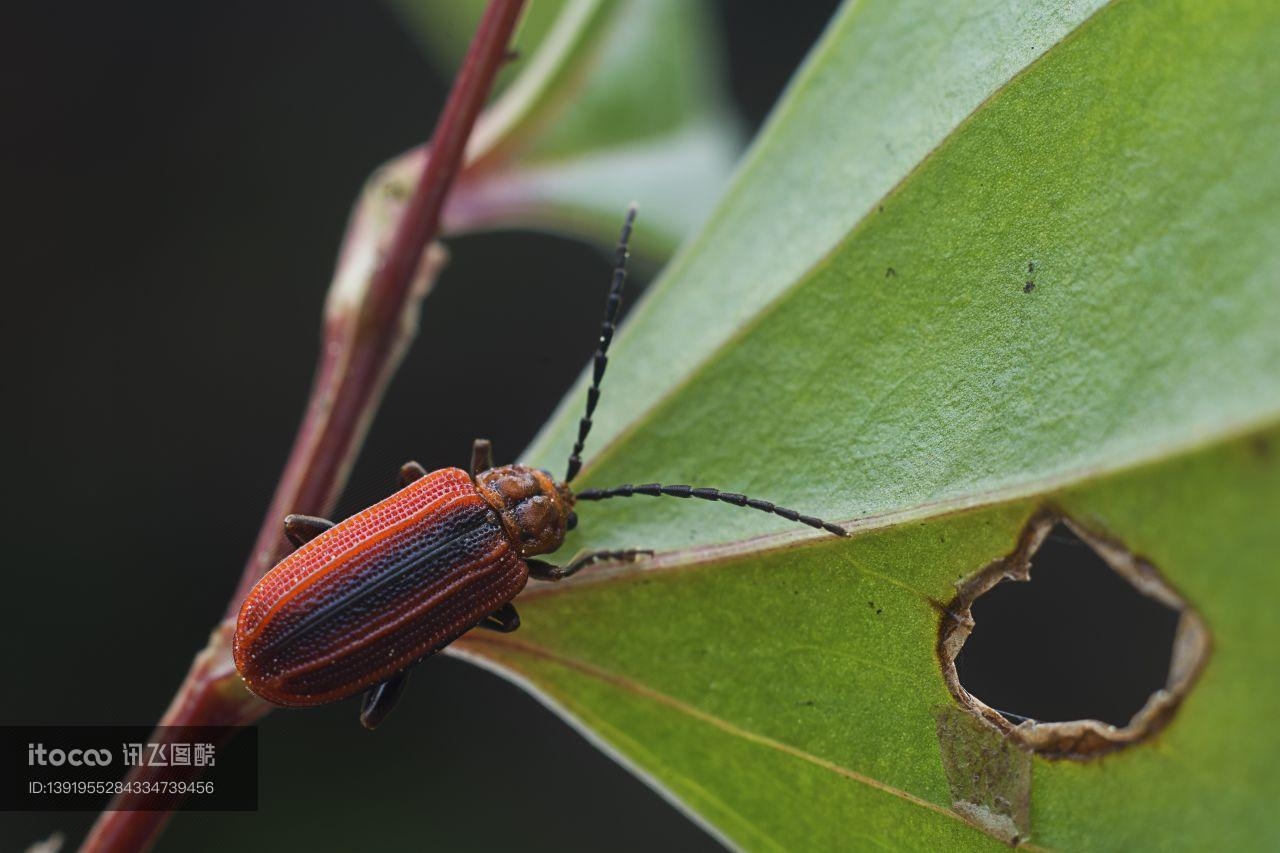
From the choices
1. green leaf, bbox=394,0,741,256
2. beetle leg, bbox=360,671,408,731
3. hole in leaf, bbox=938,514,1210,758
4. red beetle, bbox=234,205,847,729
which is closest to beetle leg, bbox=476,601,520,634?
red beetle, bbox=234,205,847,729

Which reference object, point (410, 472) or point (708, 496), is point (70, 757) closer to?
point (410, 472)

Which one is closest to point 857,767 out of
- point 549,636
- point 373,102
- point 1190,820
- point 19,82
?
point 1190,820

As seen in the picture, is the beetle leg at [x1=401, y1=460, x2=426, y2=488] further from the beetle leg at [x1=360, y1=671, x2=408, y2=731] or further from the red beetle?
the beetle leg at [x1=360, y1=671, x2=408, y2=731]

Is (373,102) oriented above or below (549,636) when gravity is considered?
above

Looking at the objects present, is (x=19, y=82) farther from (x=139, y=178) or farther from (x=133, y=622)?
(x=133, y=622)

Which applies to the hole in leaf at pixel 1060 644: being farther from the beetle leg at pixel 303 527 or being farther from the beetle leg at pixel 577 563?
the beetle leg at pixel 303 527

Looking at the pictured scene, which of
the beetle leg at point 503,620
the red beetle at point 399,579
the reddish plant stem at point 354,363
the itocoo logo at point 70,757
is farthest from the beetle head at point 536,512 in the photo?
the itocoo logo at point 70,757

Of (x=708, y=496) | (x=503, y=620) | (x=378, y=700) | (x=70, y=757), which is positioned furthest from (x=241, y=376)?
(x=708, y=496)
